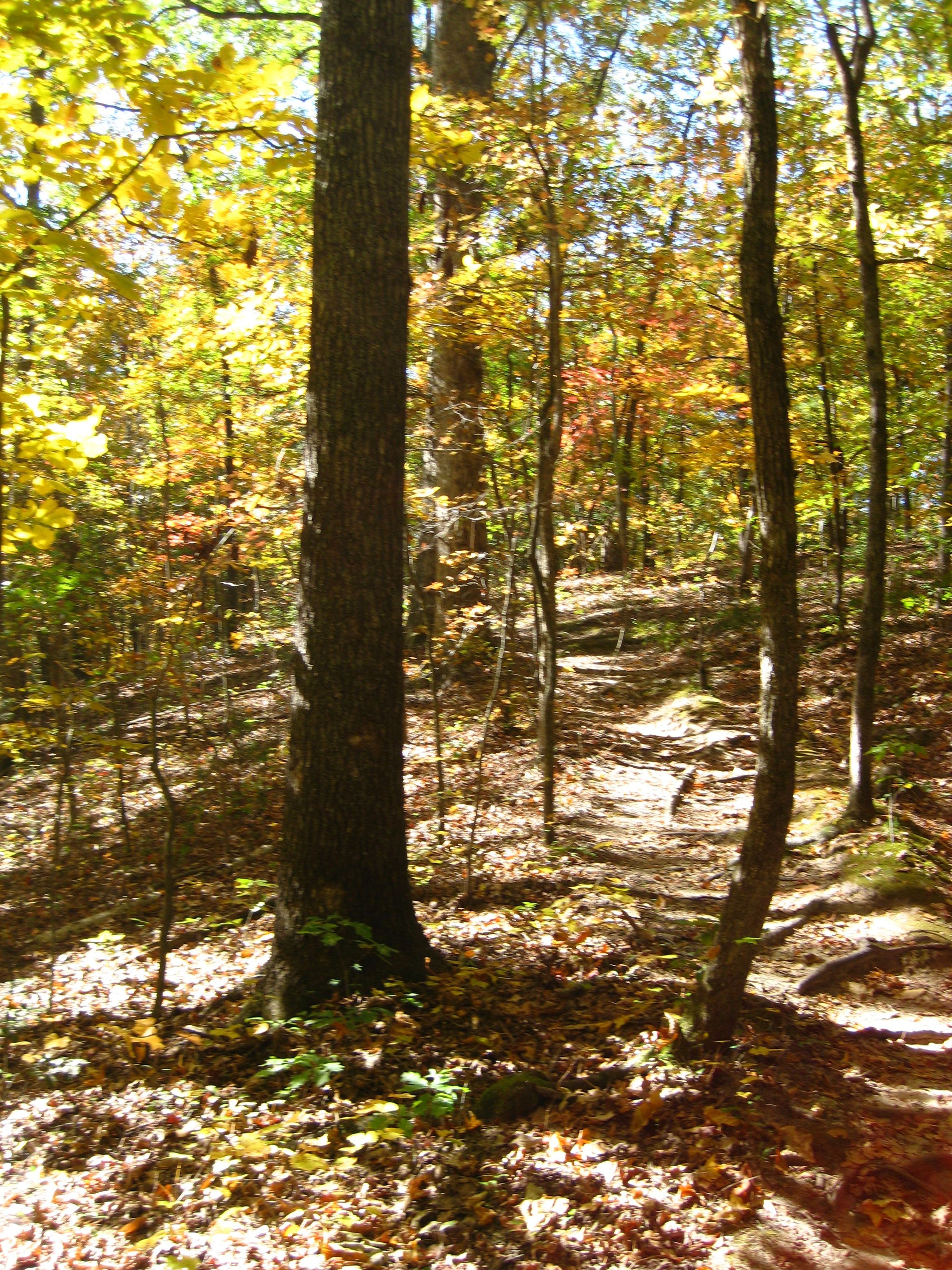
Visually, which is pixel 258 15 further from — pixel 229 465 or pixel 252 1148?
pixel 229 465

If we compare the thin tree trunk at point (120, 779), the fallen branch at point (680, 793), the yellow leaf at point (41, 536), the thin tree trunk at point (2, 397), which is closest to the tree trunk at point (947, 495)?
the fallen branch at point (680, 793)

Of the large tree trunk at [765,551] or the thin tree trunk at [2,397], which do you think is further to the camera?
the large tree trunk at [765,551]

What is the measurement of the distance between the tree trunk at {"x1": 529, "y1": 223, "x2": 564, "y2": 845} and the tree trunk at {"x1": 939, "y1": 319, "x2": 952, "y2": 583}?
20.9ft

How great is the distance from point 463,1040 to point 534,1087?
473 millimetres

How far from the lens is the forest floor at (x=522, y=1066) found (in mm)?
2902

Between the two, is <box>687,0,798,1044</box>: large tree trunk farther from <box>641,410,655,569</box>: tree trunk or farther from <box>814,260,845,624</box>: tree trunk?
<box>641,410,655,569</box>: tree trunk

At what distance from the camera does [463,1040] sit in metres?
4.02

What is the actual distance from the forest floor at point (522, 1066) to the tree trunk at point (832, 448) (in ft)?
12.5

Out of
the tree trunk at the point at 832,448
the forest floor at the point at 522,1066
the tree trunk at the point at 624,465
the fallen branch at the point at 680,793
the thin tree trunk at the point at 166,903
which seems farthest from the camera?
the tree trunk at the point at 624,465

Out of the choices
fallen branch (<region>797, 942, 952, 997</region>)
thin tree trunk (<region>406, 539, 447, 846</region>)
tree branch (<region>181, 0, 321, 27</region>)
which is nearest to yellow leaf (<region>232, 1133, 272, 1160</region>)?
fallen branch (<region>797, 942, 952, 997</region>)

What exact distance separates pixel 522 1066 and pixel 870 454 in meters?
5.66

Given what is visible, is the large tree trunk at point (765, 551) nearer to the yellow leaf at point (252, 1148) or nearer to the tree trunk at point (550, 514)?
the yellow leaf at point (252, 1148)

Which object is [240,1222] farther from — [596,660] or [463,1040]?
[596,660]

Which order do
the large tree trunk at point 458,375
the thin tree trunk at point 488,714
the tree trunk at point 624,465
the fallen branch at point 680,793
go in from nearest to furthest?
the thin tree trunk at point 488,714
the fallen branch at point 680,793
the large tree trunk at point 458,375
the tree trunk at point 624,465
